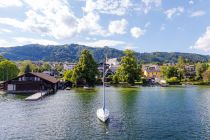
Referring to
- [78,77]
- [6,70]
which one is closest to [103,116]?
[78,77]

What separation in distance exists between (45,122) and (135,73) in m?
79.1

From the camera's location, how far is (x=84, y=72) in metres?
108

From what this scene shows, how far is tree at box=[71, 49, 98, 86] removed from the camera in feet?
353

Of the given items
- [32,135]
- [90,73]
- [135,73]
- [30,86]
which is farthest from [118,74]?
[32,135]

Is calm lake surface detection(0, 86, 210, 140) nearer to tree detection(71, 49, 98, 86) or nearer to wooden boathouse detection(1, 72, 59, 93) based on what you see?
wooden boathouse detection(1, 72, 59, 93)

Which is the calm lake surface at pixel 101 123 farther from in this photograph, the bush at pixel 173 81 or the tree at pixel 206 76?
the tree at pixel 206 76

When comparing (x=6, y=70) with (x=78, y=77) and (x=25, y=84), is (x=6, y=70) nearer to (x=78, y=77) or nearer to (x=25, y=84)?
(x=25, y=84)

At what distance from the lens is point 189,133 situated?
35.8 metres

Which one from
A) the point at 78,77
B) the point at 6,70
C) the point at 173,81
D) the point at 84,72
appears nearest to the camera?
the point at 78,77

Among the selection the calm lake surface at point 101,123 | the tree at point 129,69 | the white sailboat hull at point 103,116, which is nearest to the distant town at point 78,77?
the tree at point 129,69

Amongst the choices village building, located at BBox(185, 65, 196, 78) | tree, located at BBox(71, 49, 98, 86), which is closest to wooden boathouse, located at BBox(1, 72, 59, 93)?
tree, located at BBox(71, 49, 98, 86)

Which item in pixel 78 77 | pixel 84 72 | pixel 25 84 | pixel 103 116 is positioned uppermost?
pixel 84 72

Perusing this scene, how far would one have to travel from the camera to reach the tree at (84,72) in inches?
4235

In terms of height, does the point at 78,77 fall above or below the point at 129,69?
below
